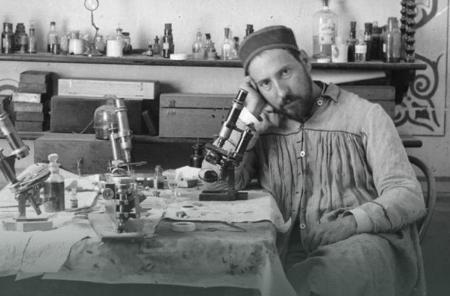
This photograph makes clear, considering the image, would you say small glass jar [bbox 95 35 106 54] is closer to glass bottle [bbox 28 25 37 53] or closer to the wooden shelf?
the wooden shelf

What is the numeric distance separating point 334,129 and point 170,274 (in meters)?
1.18

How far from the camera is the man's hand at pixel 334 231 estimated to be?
2.60 metres

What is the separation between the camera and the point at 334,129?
2953 mm

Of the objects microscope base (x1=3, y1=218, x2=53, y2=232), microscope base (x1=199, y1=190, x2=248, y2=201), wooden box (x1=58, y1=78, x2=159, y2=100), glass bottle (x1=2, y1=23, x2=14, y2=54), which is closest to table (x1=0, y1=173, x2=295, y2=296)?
microscope base (x1=3, y1=218, x2=53, y2=232)

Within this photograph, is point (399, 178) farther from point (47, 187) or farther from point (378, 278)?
point (47, 187)

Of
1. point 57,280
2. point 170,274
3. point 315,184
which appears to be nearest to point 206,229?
point 170,274

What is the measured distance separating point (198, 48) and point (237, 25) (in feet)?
0.95

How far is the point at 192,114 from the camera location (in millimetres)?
4258

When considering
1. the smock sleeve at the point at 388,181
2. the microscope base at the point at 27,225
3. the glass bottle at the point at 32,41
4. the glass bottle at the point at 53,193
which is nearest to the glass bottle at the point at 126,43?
the glass bottle at the point at 32,41

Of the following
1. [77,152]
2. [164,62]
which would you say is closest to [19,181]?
[77,152]

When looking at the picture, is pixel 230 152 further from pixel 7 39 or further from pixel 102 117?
pixel 7 39

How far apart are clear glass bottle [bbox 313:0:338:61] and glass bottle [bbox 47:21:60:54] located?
1.55m

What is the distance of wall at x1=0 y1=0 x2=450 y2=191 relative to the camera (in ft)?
15.1

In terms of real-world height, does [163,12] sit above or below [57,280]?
above
